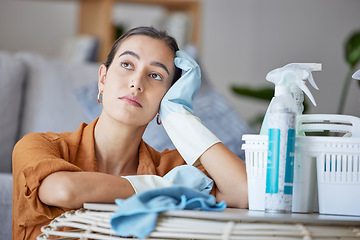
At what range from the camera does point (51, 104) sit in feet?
7.51

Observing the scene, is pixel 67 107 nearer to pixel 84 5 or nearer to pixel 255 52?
pixel 84 5

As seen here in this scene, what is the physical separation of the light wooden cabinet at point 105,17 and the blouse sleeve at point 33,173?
2301 mm

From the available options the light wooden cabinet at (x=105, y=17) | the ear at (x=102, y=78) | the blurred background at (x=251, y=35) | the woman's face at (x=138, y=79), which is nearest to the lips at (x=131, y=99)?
the woman's face at (x=138, y=79)

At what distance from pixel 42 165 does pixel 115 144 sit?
0.39m

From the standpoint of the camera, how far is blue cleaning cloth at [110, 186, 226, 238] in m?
0.79

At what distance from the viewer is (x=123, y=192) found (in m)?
0.98

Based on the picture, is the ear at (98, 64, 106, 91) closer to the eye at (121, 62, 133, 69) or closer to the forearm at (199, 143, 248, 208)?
the eye at (121, 62, 133, 69)

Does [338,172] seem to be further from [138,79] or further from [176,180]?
[138,79]

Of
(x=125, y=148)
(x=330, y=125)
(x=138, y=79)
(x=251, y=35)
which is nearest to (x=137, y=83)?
(x=138, y=79)

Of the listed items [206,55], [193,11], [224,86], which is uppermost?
[193,11]

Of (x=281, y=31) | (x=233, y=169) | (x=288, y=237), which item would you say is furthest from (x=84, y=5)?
(x=288, y=237)

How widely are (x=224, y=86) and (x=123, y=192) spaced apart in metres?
3.33

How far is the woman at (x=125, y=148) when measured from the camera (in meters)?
0.98

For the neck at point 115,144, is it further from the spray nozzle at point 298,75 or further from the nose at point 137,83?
the spray nozzle at point 298,75
